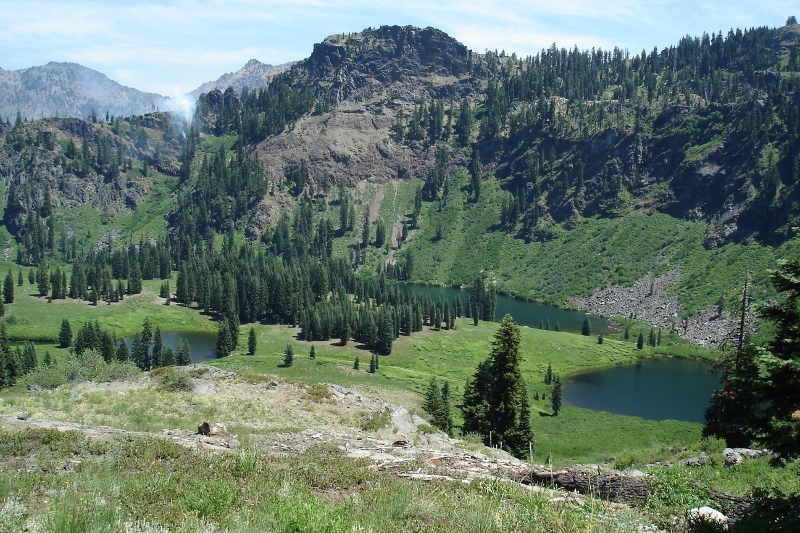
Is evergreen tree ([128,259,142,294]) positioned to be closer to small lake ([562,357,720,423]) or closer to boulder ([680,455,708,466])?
small lake ([562,357,720,423])

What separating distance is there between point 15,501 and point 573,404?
3879 inches

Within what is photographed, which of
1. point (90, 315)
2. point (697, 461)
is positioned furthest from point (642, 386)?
point (90, 315)

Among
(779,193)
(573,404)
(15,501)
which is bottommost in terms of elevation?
(573,404)

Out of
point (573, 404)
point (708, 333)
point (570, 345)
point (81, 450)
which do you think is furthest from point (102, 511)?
point (708, 333)

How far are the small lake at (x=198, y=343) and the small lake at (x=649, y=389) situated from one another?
76705mm

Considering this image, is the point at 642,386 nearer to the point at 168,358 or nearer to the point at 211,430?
the point at 168,358

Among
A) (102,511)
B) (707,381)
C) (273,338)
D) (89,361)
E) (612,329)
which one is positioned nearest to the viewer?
(102,511)

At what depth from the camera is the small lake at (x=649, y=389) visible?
97.8m

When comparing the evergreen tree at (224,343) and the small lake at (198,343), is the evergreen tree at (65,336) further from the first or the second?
the evergreen tree at (224,343)

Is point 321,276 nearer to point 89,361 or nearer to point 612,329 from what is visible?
point 612,329

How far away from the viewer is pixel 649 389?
110562mm

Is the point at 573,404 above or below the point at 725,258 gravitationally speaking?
below

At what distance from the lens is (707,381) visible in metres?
116

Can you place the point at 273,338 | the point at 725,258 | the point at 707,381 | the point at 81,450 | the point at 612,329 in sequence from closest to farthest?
the point at 81,450
the point at 707,381
the point at 273,338
the point at 612,329
the point at 725,258
